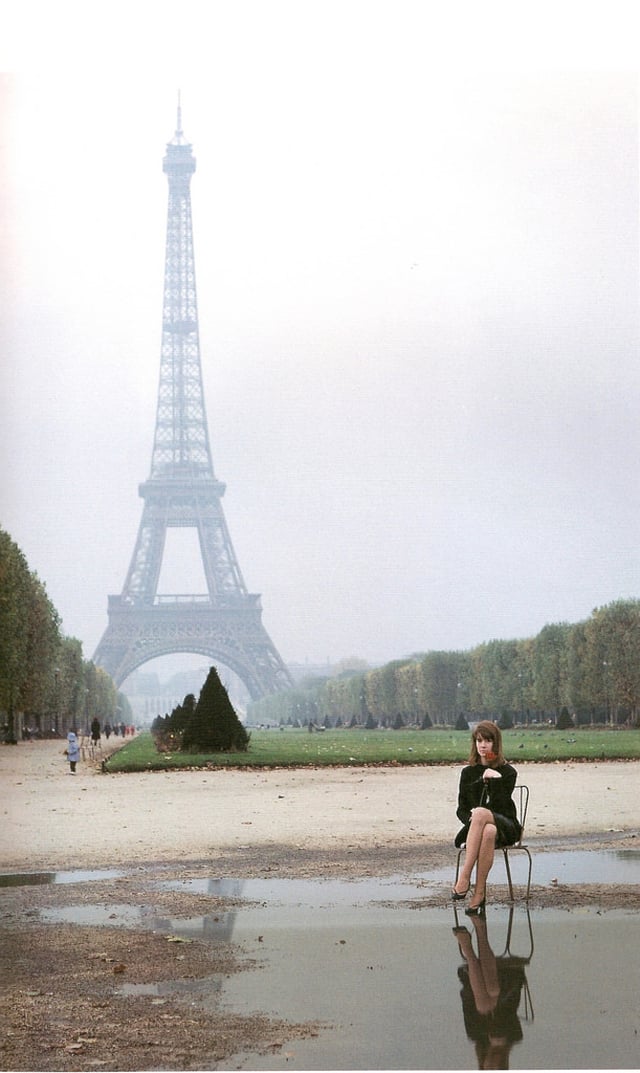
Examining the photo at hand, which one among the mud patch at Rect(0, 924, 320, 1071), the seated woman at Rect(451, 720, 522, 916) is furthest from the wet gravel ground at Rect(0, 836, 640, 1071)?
the seated woman at Rect(451, 720, 522, 916)

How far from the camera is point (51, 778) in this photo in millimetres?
15047

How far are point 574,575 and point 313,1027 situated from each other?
24.6ft

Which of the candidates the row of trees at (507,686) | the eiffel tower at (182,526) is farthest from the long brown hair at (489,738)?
the row of trees at (507,686)

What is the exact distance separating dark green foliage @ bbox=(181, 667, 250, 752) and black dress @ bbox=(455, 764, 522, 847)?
9982 mm

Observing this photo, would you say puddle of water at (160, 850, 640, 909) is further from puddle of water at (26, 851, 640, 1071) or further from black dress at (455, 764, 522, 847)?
black dress at (455, 764, 522, 847)

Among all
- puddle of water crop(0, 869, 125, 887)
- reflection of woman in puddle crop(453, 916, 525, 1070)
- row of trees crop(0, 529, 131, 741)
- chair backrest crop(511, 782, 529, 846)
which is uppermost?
row of trees crop(0, 529, 131, 741)

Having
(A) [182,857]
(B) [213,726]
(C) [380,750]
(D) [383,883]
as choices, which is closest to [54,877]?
(A) [182,857]

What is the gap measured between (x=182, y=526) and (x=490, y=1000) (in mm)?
10747

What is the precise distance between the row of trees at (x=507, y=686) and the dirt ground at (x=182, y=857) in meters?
1.39

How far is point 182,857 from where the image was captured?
743 cm

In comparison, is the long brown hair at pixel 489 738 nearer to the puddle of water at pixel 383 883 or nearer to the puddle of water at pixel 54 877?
the puddle of water at pixel 383 883

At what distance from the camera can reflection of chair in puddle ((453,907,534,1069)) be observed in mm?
3307

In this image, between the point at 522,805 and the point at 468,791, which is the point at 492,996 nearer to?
the point at 468,791

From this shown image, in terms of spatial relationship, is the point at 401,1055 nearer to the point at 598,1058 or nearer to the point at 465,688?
the point at 598,1058
